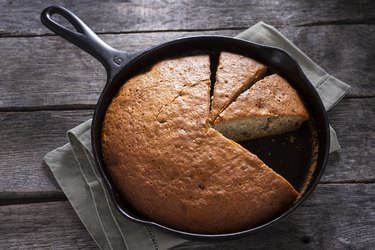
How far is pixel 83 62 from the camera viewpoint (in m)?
2.70

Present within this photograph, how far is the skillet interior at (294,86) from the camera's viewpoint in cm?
220

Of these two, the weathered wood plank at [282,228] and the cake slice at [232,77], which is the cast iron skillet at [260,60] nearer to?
the cake slice at [232,77]

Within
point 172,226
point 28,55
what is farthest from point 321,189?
point 28,55

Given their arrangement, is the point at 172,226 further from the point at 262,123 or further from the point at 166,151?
the point at 262,123

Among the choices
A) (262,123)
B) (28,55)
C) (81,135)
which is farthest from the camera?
(28,55)

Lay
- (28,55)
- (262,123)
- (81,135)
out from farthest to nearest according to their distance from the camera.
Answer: (28,55), (81,135), (262,123)

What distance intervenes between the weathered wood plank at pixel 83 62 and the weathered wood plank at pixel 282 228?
0.58 m

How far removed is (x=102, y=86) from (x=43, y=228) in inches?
31.9

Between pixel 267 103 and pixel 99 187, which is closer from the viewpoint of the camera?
pixel 267 103

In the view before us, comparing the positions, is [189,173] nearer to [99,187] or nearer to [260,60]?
[99,187]

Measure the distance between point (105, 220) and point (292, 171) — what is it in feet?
3.02

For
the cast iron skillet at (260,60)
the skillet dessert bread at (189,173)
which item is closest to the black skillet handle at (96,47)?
the cast iron skillet at (260,60)

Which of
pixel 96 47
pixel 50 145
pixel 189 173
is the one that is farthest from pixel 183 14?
pixel 189 173

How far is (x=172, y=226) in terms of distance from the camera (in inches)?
81.1
